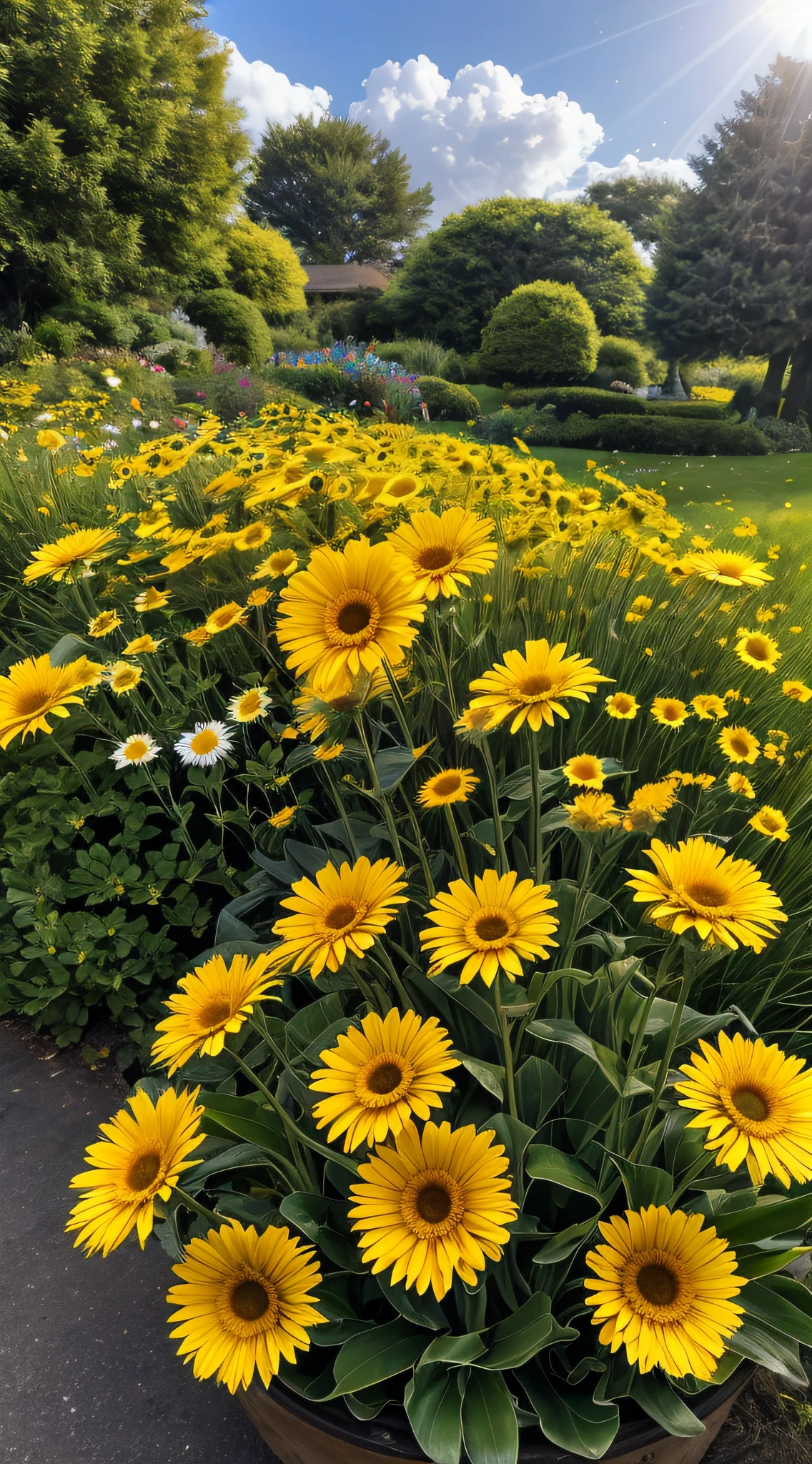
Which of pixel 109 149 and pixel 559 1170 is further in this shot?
pixel 109 149

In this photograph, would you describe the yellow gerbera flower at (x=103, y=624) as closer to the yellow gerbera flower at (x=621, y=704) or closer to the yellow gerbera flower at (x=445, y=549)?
the yellow gerbera flower at (x=445, y=549)

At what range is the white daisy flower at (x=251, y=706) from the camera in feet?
5.24

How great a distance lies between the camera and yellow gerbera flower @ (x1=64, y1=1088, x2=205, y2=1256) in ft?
2.27

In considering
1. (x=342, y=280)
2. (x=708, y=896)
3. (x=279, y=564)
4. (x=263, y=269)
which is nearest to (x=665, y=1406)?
(x=708, y=896)

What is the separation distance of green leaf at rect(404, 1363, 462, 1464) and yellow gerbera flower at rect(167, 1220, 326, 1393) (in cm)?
20

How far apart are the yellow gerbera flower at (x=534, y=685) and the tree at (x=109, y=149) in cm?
1904

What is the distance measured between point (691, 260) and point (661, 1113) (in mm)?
23315

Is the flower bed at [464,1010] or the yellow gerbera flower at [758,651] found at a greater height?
the yellow gerbera flower at [758,651]

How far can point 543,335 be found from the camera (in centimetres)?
1953

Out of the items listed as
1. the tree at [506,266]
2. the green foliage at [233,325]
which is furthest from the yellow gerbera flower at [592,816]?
the tree at [506,266]

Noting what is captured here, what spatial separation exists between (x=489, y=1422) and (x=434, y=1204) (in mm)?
318

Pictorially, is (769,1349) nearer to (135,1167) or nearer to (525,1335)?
(525,1335)

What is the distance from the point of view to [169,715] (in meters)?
1.90

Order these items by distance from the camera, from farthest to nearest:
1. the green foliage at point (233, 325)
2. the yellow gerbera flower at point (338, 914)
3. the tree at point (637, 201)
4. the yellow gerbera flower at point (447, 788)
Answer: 1. the tree at point (637, 201)
2. the green foliage at point (233, 325)
3. the yellow gerbera flower at point (447, 788)
4. the yellow gerbera flower at point (338, 914)
